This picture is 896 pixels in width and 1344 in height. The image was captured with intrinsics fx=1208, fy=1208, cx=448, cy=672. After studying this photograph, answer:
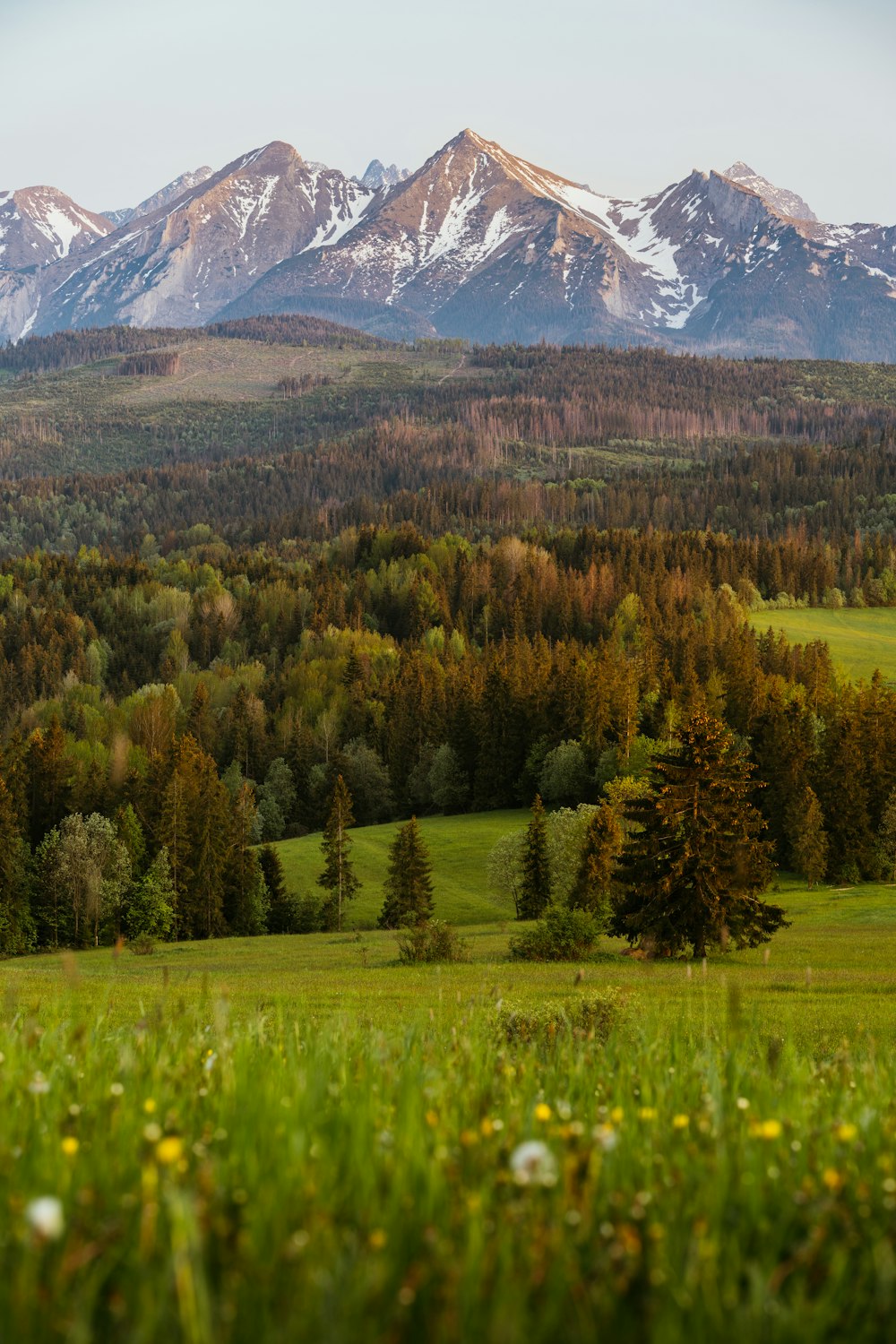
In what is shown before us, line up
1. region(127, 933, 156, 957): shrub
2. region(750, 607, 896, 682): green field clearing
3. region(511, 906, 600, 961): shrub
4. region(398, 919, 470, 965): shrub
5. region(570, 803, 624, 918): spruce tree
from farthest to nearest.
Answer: region(750, 607, 896, 682): green field clearing
region(570, 803, 624, 918): spruce tree
region(127, 933, 156, 957): shrub
region(511, 906, 600, 961): shrub
region(398, 919, 470, 965): shrub

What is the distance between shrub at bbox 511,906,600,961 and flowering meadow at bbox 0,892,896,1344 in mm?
41151

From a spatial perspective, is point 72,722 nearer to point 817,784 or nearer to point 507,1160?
point 817,784

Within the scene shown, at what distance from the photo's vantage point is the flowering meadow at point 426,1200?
2.89 metres

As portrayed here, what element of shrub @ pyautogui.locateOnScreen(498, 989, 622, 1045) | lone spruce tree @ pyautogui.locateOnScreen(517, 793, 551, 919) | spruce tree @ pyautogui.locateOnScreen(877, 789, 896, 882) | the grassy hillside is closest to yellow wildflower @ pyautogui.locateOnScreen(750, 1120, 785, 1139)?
shrub @ pyautogui.locateOnScreen(498, 989, 622, 1045)

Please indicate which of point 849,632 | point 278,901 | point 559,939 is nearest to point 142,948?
point 559,939

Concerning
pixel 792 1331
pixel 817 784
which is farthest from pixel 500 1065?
pixel 817 784

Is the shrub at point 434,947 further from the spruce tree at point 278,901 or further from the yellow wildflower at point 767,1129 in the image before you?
the spruce tree at point 278,901

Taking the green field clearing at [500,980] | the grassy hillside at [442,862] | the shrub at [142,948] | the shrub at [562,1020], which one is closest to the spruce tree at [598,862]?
the green field clearing at [500,980]

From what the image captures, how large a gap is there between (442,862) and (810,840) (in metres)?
30.0

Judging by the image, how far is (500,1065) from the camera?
22.4 ft

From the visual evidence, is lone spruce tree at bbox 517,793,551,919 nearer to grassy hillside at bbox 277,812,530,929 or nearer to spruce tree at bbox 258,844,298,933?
grassy hillside at bbox 277,812,530,929

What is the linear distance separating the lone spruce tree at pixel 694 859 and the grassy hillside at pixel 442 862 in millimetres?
39492

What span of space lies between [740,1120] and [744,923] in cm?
4305

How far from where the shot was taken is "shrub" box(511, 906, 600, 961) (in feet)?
153
